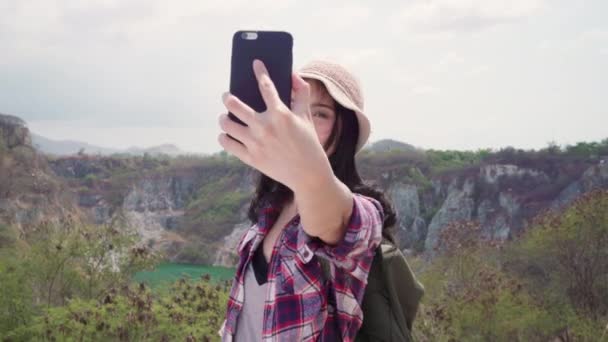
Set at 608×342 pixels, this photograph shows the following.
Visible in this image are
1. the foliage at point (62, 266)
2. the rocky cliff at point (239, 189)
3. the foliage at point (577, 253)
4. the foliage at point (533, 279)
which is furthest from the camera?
the rocky cliff at point (239, 189)

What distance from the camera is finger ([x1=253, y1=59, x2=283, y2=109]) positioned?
0.76 metres

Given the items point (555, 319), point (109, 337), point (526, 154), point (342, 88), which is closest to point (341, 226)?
point (342, 88)

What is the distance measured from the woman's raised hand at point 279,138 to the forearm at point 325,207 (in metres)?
0.01

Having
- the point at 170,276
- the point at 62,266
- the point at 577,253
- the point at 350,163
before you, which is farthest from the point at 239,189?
the point at 350,163

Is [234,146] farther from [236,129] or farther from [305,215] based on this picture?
[305,215]

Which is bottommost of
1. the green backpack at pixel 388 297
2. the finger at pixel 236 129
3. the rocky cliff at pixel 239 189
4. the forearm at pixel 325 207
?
the rocky cliff at pixel 239 189

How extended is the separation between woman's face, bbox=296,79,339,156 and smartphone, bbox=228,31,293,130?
241mm

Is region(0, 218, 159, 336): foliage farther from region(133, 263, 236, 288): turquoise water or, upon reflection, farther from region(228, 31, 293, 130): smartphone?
region(228, 31, 293, 130): smartphone

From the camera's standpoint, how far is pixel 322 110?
112cm

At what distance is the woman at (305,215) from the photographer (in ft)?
2.54

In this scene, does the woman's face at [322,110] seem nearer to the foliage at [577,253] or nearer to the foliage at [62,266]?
the foliage at [62,266]

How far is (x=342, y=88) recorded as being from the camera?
108 centimetres

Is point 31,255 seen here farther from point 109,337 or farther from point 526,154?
point 526,154

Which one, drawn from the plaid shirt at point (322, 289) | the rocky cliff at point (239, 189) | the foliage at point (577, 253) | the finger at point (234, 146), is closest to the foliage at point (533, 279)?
the foliage at point (577, 253)
